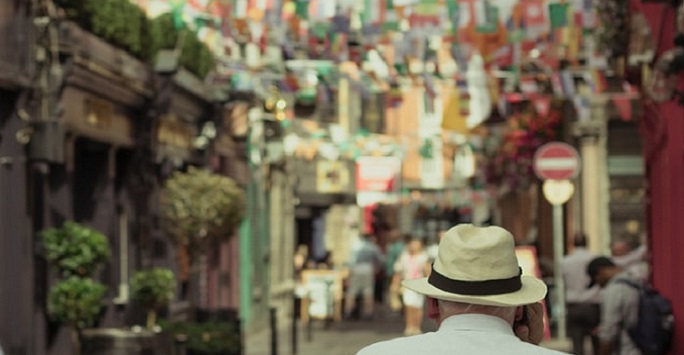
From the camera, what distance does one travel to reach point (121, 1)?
852 inches

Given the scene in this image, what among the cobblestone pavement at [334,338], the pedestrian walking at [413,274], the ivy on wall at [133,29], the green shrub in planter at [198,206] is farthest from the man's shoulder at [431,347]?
the pedestrian walking at [413,274]

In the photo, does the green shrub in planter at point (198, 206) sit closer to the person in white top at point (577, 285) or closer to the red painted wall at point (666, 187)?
the person in white top at point (577, 285)

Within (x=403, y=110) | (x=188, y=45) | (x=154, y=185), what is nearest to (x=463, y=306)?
(x=154, y=185)

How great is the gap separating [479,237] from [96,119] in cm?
1667

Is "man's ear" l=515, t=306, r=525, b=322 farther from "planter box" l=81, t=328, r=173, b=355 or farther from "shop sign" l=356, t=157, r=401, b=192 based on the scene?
"shop sign" l=356, t=157, r=401, b=192

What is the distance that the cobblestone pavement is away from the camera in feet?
89.6

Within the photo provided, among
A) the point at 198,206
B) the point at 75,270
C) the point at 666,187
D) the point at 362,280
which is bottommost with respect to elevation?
the point at 362,280

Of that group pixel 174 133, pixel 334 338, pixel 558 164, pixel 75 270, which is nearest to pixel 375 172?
pixel 334 338

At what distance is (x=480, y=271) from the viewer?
504cm

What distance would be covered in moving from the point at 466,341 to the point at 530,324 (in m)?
0.46

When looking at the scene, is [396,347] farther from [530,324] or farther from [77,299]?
[77,299]

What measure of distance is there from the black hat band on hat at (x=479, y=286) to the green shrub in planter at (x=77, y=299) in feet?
43.1

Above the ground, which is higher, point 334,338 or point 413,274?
point 413,274

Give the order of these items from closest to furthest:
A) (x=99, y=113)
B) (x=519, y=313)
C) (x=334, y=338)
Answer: (x=519, y=313), (x=99, y=113), (x=334, y=338)
